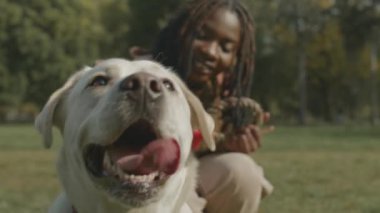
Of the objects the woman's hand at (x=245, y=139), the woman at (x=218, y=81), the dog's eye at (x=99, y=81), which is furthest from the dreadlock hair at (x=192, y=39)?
the dog's eye at (x=99, y=81)

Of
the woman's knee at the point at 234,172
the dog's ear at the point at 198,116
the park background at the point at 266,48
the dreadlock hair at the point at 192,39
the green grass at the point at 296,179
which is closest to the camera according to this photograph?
the dog's ear at the point at 198,116

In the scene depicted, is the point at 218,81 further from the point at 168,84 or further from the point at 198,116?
the point at 168,84

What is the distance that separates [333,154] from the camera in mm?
21688

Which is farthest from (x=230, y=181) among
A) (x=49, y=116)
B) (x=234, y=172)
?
(x=49, y=116)

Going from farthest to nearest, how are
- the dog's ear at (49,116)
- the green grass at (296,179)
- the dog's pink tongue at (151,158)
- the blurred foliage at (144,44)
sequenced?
the blurred foliage at (144,44)
the green grass at (296,179)
the dog's ear at (49,116)
the dog's pink tongue at (151,158)

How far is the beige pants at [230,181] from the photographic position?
558cm

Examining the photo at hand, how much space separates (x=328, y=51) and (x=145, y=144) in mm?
63131

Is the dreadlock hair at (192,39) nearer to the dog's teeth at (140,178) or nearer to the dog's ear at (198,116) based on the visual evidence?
the dog's ear at (198,116)

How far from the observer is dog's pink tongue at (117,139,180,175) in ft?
12.0

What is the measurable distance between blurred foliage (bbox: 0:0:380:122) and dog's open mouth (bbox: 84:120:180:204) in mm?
51654

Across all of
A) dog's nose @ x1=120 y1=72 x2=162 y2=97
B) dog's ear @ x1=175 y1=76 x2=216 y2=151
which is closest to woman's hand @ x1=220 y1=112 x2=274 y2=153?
dog's ear @ x1=175 y1=76 x2=216 y2=151

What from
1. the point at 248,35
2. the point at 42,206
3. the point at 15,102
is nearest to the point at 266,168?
the point at 42,206

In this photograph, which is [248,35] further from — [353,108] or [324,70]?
[353,108]

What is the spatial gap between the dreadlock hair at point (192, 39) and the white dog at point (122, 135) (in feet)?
4.90
